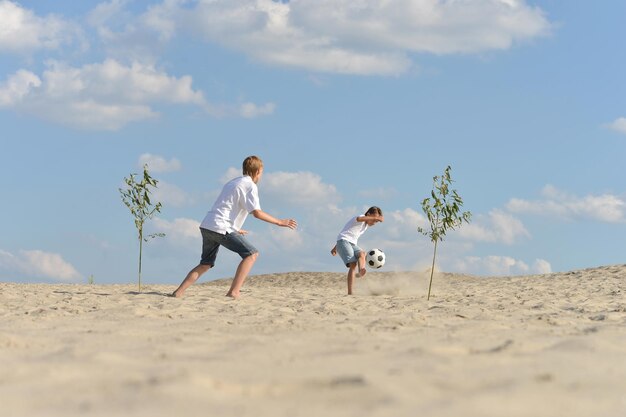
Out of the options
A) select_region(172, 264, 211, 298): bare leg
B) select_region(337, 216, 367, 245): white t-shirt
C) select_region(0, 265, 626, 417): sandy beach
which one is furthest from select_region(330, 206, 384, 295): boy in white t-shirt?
select_region(0, 265, 626, 417): sandy beach

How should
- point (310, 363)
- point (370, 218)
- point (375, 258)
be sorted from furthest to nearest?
point (375, 258), point (370, 218), point (310, 363)

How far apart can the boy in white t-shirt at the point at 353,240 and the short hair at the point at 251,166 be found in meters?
3.14

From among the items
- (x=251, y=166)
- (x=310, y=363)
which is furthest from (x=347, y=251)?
(x=310, y=363)

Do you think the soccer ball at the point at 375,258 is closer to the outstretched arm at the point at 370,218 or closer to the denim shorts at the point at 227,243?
the outstretched arm at the point at 370,218

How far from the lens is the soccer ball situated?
13.9m

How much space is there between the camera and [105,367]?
458 centimetres

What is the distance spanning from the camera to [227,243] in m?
9.86

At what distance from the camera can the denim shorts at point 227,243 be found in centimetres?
980

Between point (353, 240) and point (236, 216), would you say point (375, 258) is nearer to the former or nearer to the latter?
point (353, 240)

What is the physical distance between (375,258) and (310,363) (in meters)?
9.48

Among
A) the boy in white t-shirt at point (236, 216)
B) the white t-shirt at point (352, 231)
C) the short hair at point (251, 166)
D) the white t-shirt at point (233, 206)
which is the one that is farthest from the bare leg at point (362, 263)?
the short hair at point (251, 166)

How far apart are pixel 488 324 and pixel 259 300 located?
156 inches

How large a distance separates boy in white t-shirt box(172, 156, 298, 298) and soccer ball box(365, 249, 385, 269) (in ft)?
14.4

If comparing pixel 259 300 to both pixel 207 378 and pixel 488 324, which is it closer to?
pixel 488 324
